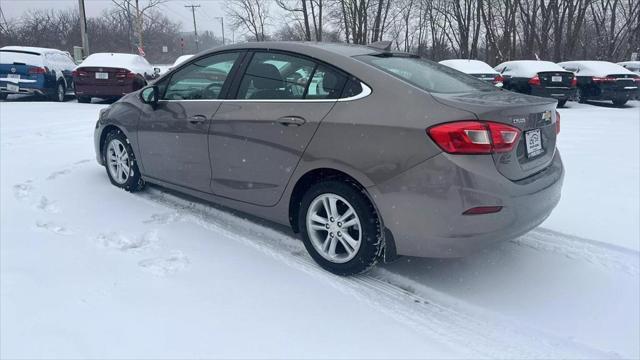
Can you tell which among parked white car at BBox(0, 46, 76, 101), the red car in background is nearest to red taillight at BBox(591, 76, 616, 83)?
the red car in background

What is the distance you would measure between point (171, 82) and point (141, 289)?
6.83ft

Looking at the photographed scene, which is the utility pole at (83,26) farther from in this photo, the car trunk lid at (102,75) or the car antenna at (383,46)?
the car antenna at (383,46)

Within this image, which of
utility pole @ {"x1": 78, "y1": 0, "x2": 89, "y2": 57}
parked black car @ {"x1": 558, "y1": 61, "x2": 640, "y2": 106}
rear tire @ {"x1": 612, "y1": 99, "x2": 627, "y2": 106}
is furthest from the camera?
utility pole @ {"x1": 78, "y1": 0, "x2": 89, "y2": 57}

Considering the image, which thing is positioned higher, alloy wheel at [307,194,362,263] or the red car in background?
the red car in background

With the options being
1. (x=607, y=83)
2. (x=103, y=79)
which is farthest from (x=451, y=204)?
(x=607, y=83)

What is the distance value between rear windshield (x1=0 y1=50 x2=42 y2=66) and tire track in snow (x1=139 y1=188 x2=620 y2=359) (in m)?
11.6

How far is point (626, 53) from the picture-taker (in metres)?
28.1

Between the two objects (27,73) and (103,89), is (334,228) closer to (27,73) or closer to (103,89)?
(103,89)

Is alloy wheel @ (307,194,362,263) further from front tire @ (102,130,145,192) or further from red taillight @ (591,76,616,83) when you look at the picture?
red taillight @ (591,76,616,83)

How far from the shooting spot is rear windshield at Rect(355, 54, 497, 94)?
3.17 meters

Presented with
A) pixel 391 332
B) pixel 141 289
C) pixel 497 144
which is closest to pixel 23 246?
pixel 141 289

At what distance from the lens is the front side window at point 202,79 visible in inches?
152

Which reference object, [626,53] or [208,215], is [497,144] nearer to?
[208,215]

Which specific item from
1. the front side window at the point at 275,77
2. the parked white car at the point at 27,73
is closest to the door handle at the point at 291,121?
the front side window at the point at 275,77
